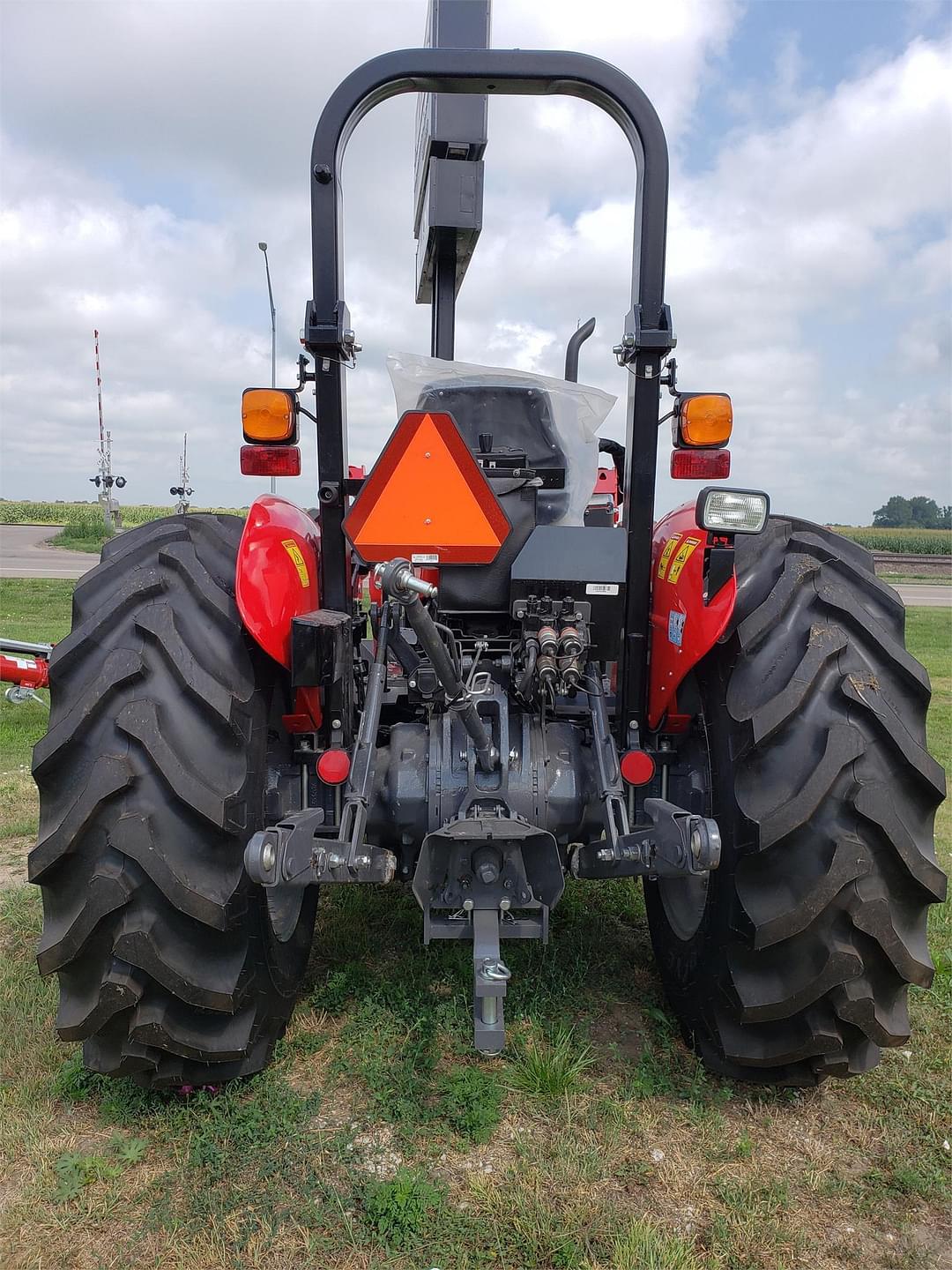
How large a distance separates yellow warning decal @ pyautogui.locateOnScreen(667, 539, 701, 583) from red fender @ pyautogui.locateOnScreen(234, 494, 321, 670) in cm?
109

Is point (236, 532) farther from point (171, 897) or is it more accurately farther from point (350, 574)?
point (171, 897)

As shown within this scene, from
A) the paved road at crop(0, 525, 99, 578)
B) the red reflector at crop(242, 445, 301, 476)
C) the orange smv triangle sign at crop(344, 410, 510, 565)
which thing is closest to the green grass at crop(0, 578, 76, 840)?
the paved road at crop(0, 525, 99, 578)

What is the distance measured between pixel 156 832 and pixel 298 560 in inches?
35.0

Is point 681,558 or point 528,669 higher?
point 681,558

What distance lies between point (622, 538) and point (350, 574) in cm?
93

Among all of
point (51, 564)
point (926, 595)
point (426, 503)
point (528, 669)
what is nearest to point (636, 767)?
point (528, 669)

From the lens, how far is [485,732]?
8.09ft

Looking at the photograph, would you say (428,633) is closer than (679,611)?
Yes

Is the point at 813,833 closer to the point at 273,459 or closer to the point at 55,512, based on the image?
the point at 273,459

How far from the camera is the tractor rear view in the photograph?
2.13 metres

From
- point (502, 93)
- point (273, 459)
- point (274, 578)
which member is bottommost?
point (274, 578)

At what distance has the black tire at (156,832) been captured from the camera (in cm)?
209

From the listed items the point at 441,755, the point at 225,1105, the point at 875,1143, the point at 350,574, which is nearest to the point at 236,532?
the point at 350,574

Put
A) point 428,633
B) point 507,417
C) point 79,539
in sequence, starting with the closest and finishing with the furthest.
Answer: point 428,633
point 507,417
point 79,539
